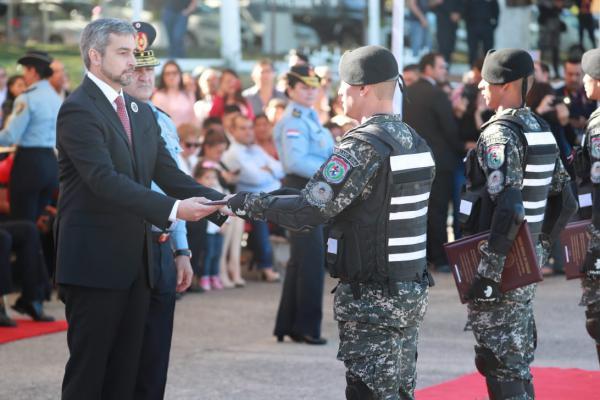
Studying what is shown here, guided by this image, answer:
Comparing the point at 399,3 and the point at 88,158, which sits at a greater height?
the point at 399,3

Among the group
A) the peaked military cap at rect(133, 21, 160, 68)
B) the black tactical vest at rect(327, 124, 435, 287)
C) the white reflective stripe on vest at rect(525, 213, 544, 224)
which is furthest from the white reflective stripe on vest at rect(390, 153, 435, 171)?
the peaked military cap at rect(133, 21, 160, 68)

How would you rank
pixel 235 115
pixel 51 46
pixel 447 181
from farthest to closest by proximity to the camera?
pixel 51 46 → pixel 447 181 → pixel 235 115

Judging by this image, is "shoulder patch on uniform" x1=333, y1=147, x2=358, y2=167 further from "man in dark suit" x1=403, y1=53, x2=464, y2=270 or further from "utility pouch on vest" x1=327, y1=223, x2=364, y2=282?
"man in dark suit" x1=403, y1=53, x2=464, y2=270

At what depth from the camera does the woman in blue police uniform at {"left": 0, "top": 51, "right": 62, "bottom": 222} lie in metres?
10.4

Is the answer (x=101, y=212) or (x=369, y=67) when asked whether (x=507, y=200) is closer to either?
(x=369, y=67)

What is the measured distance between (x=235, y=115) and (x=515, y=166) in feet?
19.8

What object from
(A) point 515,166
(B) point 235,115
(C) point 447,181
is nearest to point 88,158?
(A) point 515,166

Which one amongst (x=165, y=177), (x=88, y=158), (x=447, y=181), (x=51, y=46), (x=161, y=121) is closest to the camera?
(x=88, y=158)

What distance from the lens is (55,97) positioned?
1046 cm

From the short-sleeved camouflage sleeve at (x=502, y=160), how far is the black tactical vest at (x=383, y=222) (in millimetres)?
934

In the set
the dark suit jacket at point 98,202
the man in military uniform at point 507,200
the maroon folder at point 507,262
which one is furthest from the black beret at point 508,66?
the dark suit jacket at point 98,202

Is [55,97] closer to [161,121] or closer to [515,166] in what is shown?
[161,121]

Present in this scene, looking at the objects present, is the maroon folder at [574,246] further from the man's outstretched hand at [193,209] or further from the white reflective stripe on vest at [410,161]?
the man's outstretched hand at [193,209]

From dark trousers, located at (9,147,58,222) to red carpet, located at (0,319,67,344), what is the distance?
4.18 ft
